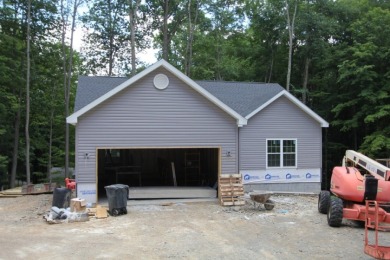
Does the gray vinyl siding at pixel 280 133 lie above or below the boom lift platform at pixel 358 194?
above

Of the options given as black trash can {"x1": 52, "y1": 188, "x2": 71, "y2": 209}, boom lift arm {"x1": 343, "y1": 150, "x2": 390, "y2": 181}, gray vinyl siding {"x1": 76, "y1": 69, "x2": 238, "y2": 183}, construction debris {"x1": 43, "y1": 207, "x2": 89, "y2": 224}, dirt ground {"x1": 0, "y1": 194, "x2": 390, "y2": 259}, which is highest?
gray vinyl siding {"x1": 76, "y1": 69, "x2": 238, "y2": 183}

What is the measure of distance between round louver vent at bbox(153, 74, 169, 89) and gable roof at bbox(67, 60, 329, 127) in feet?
1.20

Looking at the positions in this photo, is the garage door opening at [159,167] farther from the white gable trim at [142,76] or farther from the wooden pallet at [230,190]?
the white gable trim at [142,76]

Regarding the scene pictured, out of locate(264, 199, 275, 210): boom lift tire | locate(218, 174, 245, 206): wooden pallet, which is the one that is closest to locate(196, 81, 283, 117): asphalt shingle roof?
locate(218, 174, 245, 206): wooden pallet

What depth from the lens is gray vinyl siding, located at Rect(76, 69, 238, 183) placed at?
14648 mm

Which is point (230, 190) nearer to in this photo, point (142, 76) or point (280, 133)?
point (280, 133)

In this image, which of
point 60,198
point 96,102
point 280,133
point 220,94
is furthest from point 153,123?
point 280,133

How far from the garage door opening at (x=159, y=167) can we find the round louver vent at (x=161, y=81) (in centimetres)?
468

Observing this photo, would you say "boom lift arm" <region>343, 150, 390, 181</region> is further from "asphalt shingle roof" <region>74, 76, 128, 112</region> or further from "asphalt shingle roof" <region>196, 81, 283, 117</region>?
"asphalt shingle roof" <region>74, 76, 128, 112</region>

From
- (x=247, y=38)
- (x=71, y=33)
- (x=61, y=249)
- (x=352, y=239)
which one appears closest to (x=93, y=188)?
(x=61, y=249)

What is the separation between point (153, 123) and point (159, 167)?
23.5 ft

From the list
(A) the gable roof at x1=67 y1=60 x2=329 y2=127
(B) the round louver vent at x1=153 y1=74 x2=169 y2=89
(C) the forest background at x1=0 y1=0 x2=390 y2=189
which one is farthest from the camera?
(C) the forest background at x1=0 y1=0 x2=390 y2=189

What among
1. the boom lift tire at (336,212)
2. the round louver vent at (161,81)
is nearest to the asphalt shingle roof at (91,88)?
the round louver vent at (161,81)

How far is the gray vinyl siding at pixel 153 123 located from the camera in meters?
14.6
